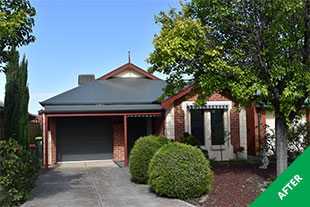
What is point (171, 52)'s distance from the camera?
846 centimetres

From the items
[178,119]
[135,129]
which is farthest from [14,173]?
[135,129]

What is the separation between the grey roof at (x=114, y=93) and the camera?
15843 millimetres

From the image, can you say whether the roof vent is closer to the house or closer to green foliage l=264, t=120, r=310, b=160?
the house

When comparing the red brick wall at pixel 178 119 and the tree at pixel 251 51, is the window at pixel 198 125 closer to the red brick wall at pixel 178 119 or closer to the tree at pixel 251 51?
the red brick wall at pixel 178 119

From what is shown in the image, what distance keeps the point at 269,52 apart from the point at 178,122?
7287 millimetres

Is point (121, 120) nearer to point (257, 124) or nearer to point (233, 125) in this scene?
point (233, 125)

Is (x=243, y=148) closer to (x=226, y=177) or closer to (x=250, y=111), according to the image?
(x=250, y=111)

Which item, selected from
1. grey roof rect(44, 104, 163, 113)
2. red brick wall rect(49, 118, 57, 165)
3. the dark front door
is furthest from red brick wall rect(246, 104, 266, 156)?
red brick wall rect(49, 118, 57, 165)

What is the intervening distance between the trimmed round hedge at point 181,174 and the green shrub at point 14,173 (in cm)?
325

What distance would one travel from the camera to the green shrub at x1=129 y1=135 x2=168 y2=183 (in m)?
10.8

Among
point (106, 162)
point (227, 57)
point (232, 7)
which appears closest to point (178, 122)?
point (106, 162)

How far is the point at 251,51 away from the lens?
8.88m

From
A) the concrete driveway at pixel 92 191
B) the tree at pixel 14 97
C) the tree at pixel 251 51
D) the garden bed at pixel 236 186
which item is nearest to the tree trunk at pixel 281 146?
the tree at pixel 251 51

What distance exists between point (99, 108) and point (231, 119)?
20.2 feet
